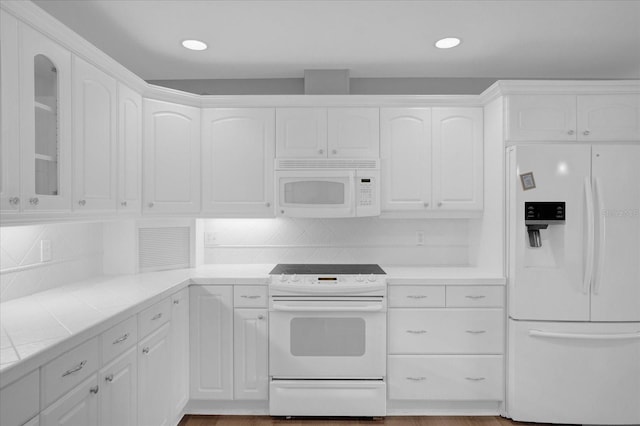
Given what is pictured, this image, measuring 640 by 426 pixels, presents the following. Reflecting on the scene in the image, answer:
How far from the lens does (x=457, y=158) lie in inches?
114

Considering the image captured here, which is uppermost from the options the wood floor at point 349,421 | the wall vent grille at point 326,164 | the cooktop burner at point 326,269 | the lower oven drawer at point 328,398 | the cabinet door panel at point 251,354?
the wall vent grille at point 326,164

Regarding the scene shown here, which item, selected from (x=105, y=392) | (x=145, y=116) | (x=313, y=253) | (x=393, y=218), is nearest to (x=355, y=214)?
(x=393, y=218)

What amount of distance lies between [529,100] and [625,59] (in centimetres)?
97

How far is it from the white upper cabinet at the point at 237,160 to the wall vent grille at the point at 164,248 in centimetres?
31

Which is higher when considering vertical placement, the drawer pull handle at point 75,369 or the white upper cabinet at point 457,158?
the white upper cabinet at point 457,158

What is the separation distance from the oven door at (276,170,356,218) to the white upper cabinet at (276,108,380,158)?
19 centimetres

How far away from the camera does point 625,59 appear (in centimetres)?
282

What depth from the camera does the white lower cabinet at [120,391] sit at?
1.60m

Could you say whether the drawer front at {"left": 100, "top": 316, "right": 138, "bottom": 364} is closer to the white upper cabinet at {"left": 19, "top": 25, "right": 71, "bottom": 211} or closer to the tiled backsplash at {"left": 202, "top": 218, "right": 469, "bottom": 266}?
the white upper cabinet at {"left": 19, "top": 25, "right": 71, "bottom": 211}

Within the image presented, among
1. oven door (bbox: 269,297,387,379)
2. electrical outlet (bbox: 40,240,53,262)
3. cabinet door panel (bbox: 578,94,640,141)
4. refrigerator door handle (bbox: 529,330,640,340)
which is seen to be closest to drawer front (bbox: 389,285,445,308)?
oven door (bbox: 269,297,387,379)

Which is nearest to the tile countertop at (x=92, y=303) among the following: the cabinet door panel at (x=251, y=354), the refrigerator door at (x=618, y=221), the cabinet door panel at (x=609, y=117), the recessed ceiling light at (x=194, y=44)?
the cabinet door panel at (x=251, y=354)

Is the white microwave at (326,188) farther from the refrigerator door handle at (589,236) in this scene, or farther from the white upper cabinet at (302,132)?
the refrigerator door handle at (589,236)

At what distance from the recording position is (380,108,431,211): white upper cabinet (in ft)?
9.49

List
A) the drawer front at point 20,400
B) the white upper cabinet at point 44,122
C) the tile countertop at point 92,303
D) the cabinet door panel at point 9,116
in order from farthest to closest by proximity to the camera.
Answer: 1. the white upper cabinet at point 44,122
2. the cabinet door panel at point 9,116
3. the tile countertop at point 92,303
4. the drawer front at point 20,400
